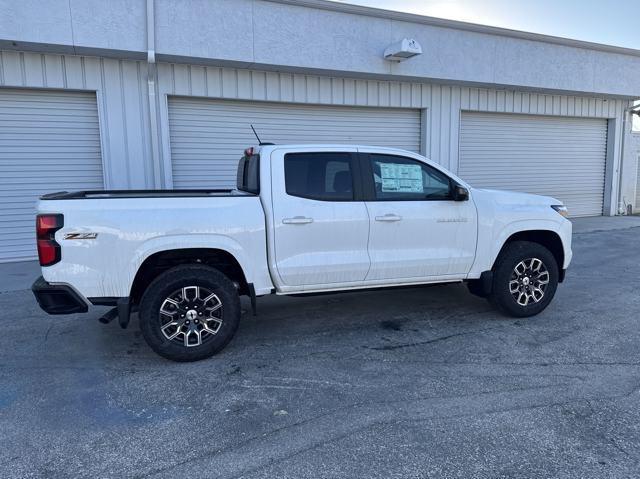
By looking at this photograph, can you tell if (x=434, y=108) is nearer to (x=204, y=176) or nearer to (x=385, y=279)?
(x=204, y=176)

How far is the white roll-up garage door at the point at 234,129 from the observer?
30.6 ft

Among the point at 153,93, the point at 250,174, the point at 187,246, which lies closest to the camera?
the point at 187,246

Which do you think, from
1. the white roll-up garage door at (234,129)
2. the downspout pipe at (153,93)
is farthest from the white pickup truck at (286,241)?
the white roll-up garage door at (234,129)

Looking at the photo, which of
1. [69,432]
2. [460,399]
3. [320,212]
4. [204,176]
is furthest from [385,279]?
[204,176]

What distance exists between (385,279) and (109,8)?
22.3 feet

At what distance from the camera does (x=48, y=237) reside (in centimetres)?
381

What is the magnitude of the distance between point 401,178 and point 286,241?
144 centimetres

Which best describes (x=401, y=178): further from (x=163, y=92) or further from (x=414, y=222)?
(x=163, y=92)

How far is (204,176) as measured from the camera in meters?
9.58

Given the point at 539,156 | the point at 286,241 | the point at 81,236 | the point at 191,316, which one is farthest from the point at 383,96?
the point at 81,236

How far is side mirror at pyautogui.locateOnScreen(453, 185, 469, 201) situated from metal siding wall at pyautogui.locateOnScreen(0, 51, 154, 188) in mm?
6181

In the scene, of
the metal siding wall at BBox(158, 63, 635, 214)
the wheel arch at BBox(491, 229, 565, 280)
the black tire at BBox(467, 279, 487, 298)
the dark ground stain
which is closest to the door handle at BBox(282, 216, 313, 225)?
the dark ground stain

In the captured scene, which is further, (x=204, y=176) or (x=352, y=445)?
(x=204, y=176)

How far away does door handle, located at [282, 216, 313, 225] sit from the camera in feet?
14.5
